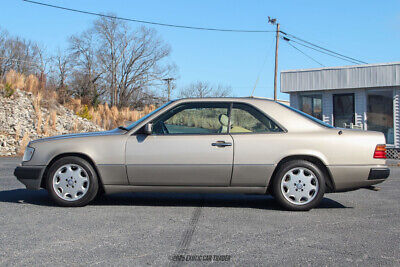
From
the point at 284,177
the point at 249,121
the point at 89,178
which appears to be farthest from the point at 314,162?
the point at 89,178

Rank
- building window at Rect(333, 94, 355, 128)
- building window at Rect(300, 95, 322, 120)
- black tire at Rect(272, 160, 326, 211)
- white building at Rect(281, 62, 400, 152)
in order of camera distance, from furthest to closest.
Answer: building window at Rect(300, 95, 322, 120), building window at Rect(333, 94, 355, 128), white building at Rect(281, 62, 400, 152), black tire at Rect(272, 160, 326, 211)

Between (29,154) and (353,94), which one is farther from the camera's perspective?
(353,94)

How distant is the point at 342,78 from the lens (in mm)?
18781

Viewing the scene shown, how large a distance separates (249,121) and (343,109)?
14273mm

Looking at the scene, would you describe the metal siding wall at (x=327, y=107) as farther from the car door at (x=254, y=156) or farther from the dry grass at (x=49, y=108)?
the car door at (x=254, y=156)

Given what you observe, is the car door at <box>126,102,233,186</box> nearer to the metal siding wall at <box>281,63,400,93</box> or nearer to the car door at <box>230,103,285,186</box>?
the car door at <box>230,103,285,186</box>

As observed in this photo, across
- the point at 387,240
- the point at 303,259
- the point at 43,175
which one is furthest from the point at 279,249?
the point at 43,175

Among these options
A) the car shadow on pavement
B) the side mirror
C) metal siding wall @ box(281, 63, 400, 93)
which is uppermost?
metal siding wall @ box(281, 63, 400, 93)

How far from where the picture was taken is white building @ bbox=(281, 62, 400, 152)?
59.6 feet

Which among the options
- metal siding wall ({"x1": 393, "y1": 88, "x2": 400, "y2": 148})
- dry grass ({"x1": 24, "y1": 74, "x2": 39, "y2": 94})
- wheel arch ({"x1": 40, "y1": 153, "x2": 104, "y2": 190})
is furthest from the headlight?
dry grass ({"x1": 24, "y1": 74, "x2": 39, "y2": 94})

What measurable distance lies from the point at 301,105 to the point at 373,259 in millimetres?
16700

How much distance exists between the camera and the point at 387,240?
14.6ft

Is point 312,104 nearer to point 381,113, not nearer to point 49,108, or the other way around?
point 381,113

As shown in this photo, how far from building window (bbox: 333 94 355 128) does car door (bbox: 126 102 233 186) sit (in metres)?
14.4
